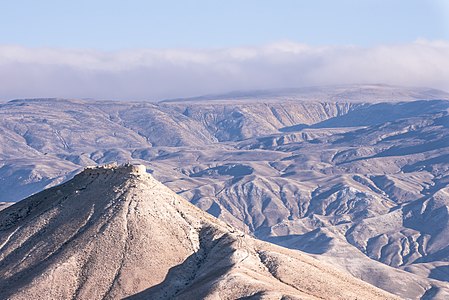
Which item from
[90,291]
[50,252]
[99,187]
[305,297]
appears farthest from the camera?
[99,187]

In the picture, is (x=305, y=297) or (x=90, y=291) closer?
(x=305, y=297)

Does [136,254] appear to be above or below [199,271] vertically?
above

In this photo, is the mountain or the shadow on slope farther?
the mountain

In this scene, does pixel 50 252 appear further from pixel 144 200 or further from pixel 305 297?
pixel 305 297

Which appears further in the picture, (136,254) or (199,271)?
(136,254)

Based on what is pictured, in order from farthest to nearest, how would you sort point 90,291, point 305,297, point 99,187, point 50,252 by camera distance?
1. point 99,187
2. point 50,252
3. point 90,291
4. point 305,297

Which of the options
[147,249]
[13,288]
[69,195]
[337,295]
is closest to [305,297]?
[337,295]

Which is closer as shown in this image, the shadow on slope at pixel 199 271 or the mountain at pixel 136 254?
the shadow on slope at pixel 199 271
